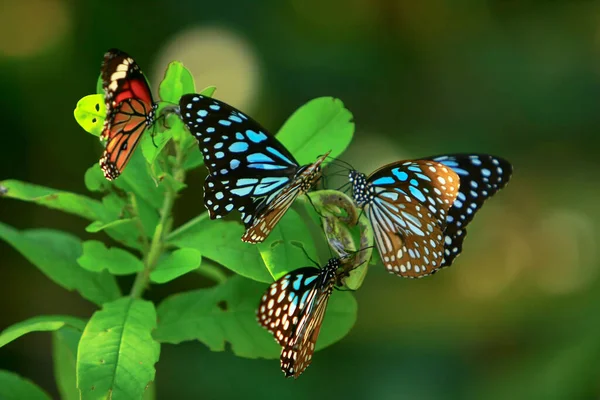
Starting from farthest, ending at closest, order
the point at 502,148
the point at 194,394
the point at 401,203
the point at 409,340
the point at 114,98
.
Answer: the point at 502,148
the point at 409,340
the point at 194,394
the point at 401,203
the point at 114,98

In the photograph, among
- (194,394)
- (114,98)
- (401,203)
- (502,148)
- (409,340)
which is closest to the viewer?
(114,98)

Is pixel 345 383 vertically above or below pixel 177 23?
below

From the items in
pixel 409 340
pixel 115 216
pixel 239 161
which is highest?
pixel 239 161

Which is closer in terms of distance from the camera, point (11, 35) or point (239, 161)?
point (239, 161)

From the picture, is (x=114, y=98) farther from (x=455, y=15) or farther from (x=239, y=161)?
(x=455, y=15)

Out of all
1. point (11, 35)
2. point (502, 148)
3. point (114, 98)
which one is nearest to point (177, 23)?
point (11, 35)

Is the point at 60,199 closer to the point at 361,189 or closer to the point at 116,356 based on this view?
the point at 116,356

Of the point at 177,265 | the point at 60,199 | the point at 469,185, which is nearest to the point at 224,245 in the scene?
the point at 177,265
